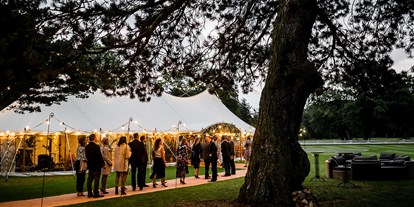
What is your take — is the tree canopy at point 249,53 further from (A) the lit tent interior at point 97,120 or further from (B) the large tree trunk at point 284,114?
(A) the lit tent interior at point 97,120

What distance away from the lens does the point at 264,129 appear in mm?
6379

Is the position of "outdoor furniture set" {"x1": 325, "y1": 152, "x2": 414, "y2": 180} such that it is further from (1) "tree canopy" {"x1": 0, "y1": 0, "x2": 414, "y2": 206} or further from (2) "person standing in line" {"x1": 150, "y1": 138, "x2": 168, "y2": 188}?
(2) "person standing in line" {"x1": 150, "y1": 138, "x2": 168, "y2": 188}

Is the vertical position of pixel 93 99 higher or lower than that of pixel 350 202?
higher

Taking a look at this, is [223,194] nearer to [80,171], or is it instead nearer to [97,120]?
[80,171]

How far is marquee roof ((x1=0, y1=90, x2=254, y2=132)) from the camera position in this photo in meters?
13.5

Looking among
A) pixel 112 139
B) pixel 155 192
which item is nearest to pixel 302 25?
pixel 155 192

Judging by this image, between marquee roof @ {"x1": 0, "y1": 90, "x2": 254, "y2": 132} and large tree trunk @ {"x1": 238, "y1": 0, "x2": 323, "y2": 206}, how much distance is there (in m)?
9.65

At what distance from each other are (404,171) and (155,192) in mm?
7949

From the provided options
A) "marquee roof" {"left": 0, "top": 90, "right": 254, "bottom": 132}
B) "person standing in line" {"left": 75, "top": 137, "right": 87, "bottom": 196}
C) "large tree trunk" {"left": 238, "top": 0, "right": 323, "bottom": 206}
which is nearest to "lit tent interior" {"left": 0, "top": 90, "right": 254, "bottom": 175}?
"marquee roof" {"left": 0, "top": 90, "right": 254, "bottom": 132}

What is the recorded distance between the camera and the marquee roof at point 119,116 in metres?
13.5

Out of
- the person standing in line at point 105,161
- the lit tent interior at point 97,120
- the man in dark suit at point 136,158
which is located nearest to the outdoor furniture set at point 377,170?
the man in dark suit at point 136,158

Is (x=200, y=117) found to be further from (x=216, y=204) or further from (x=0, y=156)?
(x=216, y=204)

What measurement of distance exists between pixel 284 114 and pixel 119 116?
34.7 feet

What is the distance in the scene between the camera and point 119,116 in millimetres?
15359
